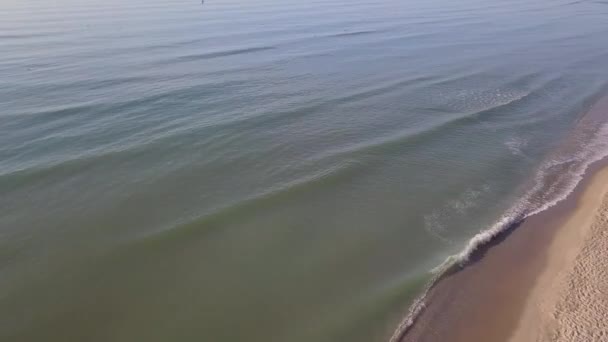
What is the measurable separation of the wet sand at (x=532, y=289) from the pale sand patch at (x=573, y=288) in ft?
0.07

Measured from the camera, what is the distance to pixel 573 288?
1151cm

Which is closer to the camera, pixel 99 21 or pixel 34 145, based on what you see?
pixel 34 145

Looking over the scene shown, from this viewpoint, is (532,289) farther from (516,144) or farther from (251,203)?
(516,144)

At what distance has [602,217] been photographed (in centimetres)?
1437

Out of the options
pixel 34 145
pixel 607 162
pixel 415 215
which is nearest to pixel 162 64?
pixel 34 145

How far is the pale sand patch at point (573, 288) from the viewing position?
33.6 feet

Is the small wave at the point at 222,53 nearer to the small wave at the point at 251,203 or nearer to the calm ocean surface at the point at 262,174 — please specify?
the calm ocean surface at the point at 262,174

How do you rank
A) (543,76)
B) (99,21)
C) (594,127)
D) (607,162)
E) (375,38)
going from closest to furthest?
(607,162) → (594,127) → (543,76) → (375,38) → (99,21)

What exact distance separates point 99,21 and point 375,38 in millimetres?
34134

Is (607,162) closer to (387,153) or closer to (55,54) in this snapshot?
(387,153)

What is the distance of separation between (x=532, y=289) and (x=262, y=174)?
434 inches

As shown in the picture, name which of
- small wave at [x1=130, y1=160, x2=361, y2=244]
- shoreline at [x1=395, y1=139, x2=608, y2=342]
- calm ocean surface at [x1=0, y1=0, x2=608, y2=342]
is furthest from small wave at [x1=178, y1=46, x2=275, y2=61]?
shoreline at [x1=395, y1=139, x2=608, y2=342]

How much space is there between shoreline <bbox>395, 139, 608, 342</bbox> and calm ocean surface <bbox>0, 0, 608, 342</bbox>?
32.9 inches

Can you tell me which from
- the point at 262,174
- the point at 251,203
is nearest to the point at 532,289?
the point at 251,203
